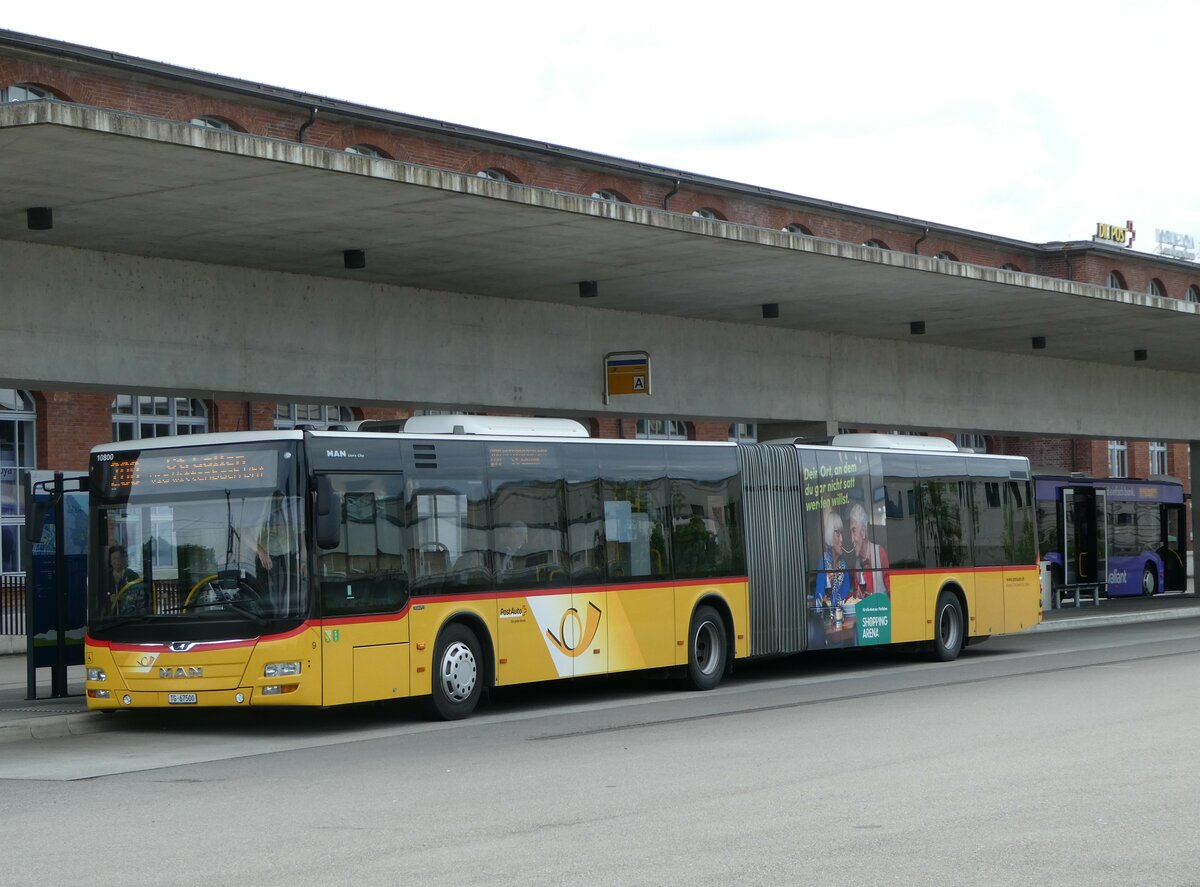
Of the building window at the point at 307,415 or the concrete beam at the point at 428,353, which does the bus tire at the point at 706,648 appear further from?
the building window at the point at 307,415

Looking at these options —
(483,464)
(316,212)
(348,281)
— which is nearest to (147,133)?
(316,212)

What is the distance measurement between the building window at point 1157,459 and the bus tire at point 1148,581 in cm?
3097

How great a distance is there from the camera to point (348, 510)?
1526 centimetres

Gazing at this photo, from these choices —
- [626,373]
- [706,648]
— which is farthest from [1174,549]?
[706,648]

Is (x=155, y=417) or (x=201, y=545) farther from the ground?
(x=155, y=417)

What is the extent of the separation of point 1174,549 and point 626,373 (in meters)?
27.4

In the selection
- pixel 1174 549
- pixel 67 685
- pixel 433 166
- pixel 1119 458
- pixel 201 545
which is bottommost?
pixel 67 685

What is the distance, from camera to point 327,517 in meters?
14.8

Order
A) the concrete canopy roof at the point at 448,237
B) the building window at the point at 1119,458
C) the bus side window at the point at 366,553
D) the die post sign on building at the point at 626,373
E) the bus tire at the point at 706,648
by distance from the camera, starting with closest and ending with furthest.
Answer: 1. the concrete canopy roof at the point at 448,237
2. the bus side window at the point at 366,553
3. the bus tire at the point at 706,648
4. the die post sign on building at the point at 626,373
5. the building window at the point at 1119,458

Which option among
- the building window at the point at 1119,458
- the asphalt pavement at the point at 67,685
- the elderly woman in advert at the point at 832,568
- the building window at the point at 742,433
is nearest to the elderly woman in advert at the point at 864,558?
Result: the elderly woman in advert at the point at 832,568

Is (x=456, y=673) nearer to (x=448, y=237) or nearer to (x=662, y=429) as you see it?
(x=448, y=237)

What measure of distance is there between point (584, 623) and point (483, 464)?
7.05 ft

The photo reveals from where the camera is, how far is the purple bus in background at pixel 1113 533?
40.1 meters

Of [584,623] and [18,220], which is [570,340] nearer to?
[584,623]
